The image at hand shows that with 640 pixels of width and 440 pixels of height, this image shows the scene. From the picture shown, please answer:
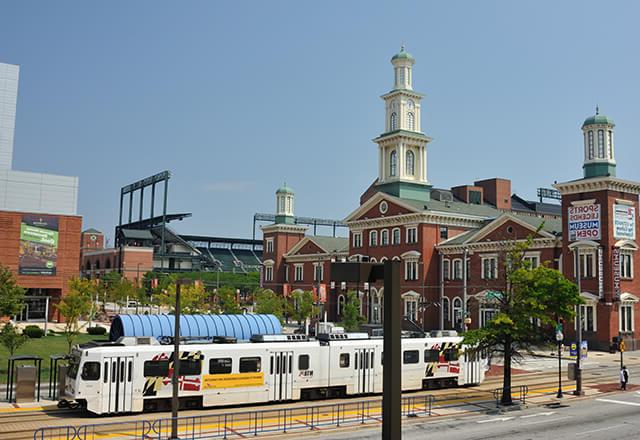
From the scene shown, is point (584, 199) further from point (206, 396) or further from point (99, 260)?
point (99, 260)

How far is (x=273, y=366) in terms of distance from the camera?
97.3 ft

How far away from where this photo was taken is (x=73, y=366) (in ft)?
A: 87.1

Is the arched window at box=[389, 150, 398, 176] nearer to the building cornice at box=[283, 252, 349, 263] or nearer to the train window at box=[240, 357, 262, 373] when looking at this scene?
the building cornice at box=[283, 252, 349, 263]

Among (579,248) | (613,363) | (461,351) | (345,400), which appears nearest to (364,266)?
(345,400)

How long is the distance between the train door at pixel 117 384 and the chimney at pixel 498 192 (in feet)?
271

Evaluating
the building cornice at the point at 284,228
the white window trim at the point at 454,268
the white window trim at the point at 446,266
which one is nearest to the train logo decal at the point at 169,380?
the white window trim at the point at 454,268

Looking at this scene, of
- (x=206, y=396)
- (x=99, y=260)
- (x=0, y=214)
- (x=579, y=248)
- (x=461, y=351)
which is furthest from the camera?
(x=99, y=260)

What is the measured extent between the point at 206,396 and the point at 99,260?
137m

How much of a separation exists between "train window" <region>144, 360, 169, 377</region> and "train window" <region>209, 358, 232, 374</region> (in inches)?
73.8

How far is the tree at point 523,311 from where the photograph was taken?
30.3 meters

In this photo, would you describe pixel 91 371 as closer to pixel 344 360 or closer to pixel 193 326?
pixel 193 326

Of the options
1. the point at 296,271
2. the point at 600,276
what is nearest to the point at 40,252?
the point at 296,271

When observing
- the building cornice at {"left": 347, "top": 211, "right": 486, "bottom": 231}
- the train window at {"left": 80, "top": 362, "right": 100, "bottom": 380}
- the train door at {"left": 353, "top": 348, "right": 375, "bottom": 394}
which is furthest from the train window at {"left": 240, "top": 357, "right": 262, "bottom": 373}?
the building cornice at {"left": 347, "top": 211, "right": 486, "bottom": 231}

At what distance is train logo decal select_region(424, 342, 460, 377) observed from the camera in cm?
3409
